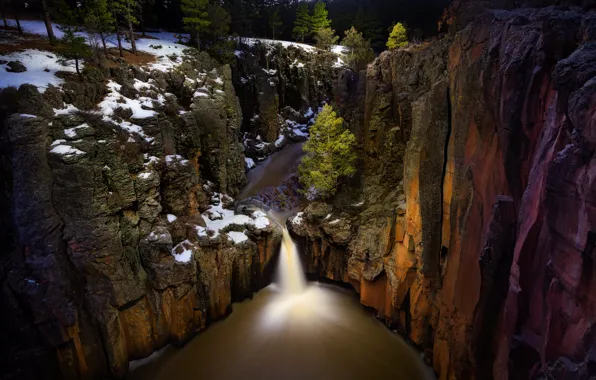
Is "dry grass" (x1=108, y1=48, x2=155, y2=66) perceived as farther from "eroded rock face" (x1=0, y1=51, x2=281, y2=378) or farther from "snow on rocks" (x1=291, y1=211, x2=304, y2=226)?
"snow on rocks" (x1=291, y1=211, x2=304, y2=226)

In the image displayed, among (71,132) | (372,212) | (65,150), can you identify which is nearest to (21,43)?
(71,132)

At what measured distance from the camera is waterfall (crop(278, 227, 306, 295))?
22.5m

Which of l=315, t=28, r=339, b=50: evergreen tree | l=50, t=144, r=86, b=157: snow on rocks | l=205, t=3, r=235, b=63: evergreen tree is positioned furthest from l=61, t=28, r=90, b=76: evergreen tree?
A: l=315, t=28, r=339, b=50: evergreen tree

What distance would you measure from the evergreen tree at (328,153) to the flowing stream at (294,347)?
298 inches

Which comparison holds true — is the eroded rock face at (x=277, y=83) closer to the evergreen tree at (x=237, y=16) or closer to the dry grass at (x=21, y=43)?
the evergreen tree at (x=237, y=16)

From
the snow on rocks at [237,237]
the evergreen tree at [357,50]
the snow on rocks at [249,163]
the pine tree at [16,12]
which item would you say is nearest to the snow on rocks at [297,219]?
the snow on rocks at [237,237]

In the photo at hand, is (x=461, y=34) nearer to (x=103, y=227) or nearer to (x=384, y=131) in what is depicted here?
(x=384, y=131)

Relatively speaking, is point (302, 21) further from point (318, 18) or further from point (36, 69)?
point (36, 69)

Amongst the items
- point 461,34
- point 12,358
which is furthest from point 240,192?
point 461,34

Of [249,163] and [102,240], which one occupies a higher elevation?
[102,240]

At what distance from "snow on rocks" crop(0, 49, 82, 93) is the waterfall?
16.5 metres

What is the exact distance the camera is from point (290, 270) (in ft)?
75.7

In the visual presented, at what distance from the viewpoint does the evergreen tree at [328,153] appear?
73.4ft

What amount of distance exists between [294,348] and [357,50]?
132 ft
